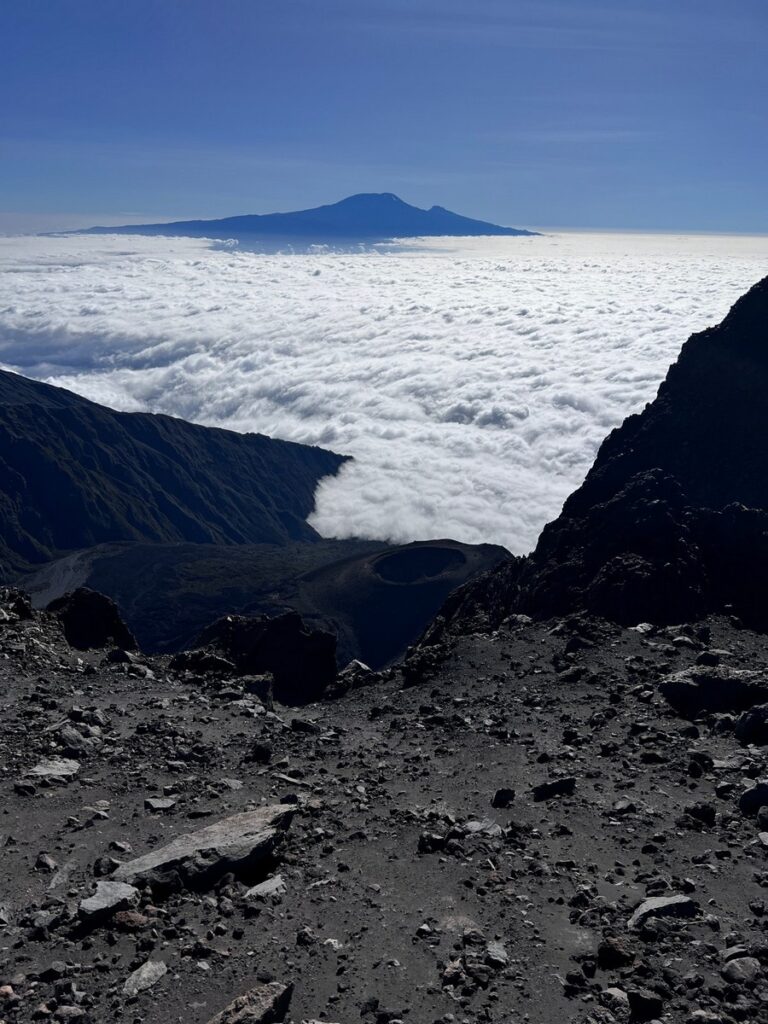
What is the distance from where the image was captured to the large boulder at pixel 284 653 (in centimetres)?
3117

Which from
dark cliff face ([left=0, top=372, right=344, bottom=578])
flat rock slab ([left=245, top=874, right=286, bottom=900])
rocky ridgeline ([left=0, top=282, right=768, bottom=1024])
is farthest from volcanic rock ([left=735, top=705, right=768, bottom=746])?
dark cliff face ([left=0, top=372, right=344, bottom=578])

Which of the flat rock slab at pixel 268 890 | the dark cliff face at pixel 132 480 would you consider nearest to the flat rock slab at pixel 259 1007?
the flat rock slab at pixel 268 890

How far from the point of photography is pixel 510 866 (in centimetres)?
1235

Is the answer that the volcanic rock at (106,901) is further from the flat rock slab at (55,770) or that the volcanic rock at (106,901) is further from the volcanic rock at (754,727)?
the volcanic rock at (754,727)

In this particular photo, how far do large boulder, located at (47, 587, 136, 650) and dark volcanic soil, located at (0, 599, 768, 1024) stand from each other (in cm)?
561

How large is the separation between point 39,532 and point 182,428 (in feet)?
143

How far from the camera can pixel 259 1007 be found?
29.8 ft

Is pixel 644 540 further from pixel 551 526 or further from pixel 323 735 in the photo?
pixel 323 735

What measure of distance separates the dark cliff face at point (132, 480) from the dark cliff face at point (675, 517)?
95606 mm

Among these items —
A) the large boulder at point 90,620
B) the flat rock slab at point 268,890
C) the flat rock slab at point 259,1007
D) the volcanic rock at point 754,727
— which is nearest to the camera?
the flat rock slab at point 259,1007

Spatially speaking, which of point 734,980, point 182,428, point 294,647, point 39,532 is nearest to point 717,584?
point 294,647

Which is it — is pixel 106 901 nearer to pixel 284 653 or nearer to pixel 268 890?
pixel 268 890

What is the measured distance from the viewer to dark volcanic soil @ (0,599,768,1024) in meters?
9.63

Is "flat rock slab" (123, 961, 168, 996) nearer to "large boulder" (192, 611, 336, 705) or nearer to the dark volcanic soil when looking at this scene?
the dark volcanic soil
